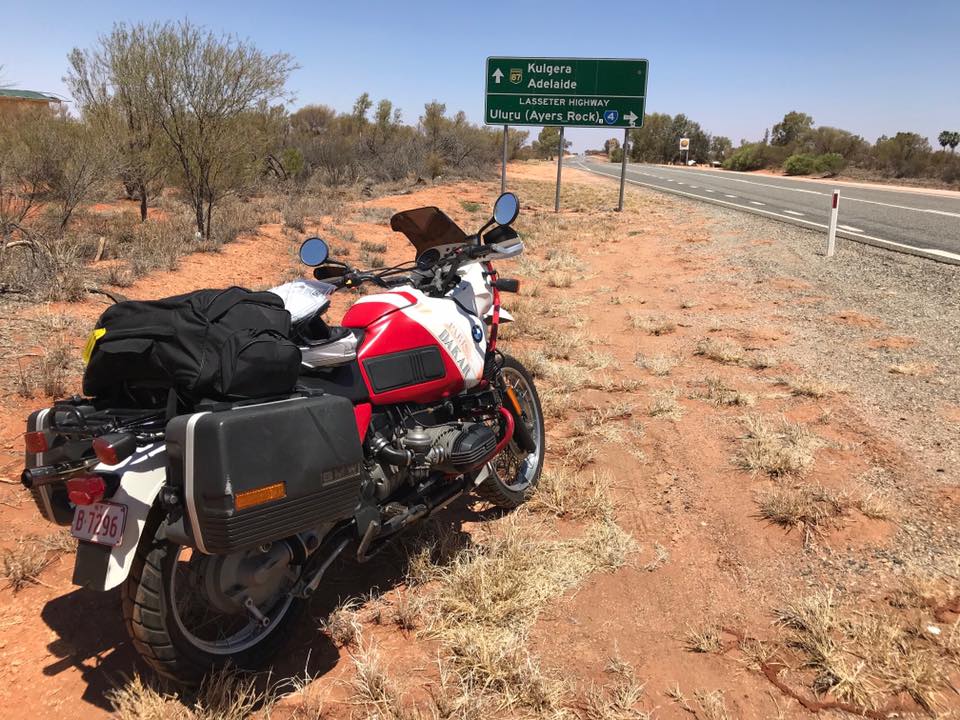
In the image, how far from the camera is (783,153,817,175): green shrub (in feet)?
138

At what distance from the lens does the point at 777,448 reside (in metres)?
4.22

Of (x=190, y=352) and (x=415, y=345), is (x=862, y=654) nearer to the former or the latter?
(x=415, y=345)

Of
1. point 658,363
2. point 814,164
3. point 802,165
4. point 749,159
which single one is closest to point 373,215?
point 658,363

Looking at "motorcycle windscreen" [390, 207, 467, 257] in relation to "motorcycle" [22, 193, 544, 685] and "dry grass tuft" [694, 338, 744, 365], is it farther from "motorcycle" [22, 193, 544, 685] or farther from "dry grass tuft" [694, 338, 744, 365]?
"dry grass tuft" [694, 338, 744, 365]

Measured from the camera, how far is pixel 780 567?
316 centimetres

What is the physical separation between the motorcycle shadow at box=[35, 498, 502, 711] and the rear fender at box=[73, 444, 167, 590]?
0.51 m

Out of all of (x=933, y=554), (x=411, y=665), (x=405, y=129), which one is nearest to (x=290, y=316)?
(x=411, y=665)

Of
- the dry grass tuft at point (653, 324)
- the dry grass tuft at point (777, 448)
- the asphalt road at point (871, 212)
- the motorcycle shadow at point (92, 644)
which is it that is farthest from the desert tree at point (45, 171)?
the asphalt road at point (871, 212)

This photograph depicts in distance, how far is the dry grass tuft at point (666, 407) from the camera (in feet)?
16.5

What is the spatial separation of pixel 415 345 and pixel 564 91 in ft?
62.8

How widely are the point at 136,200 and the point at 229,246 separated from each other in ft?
20.9

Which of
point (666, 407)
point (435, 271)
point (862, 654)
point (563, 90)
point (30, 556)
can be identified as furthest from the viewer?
point (563, 90)

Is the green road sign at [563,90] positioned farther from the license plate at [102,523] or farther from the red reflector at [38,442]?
the license plate at [102,523]

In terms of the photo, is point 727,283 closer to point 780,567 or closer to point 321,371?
point 780,567
